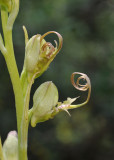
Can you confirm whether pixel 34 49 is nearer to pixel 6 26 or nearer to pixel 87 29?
pixel 6 26

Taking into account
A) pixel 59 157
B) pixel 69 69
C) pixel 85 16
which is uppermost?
pixel 85 16

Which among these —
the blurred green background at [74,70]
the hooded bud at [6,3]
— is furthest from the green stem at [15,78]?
the blurred green background at [74,70]

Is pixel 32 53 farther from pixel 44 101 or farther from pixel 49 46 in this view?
pixel 44 101

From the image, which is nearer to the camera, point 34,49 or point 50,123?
point 34,49

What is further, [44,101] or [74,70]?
[74,70]

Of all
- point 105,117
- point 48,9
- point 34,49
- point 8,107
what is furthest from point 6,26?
point 105,117

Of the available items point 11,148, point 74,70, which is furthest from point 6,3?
point 74,70
